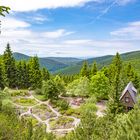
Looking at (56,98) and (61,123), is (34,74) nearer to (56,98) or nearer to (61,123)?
(56,98)

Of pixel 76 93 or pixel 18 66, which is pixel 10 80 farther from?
pixel 76 93

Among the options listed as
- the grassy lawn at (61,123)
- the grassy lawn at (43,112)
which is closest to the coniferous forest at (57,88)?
the grassy lawn at (61,123)

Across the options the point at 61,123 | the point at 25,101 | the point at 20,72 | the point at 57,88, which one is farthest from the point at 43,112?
the point at 20,72

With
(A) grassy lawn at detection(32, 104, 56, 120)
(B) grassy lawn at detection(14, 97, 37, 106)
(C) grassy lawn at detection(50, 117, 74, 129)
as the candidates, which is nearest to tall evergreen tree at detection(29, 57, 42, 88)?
(B) grassy lawn at detection(14, 97, 37, 106)

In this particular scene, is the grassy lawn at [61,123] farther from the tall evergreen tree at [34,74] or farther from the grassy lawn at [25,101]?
the tall evergreen tree at [34,74]

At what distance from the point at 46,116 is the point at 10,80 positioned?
2335 centimetres

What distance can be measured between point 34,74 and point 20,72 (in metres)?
3.76

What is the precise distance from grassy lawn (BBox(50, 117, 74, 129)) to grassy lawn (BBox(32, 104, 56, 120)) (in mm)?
2429

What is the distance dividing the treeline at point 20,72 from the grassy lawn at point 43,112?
1630 centimetres

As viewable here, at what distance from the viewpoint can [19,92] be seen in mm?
74625

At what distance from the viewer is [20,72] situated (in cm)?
8331

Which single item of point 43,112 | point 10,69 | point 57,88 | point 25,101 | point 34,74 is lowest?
point 43,112

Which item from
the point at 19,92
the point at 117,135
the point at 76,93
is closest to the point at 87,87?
the point at 76,93

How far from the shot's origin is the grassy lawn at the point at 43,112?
205 feet
